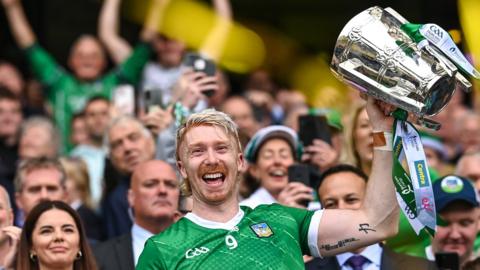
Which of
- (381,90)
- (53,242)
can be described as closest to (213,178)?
(381,90)

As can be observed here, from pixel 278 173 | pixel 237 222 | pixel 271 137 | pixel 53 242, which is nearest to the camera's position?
pixel 237 222

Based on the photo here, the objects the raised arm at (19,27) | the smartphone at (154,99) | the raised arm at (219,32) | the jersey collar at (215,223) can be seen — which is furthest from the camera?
the raised arm at (19,27)

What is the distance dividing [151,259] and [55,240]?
189 centimetres

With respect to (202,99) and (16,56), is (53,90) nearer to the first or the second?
(16,56)

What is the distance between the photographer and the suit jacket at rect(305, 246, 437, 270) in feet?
27.6

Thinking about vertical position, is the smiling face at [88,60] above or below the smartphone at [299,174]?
above

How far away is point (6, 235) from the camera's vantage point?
854 cm

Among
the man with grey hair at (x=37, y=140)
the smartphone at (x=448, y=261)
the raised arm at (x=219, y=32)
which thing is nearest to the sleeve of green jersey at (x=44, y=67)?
the man with grey hair at (x=37, y=140)

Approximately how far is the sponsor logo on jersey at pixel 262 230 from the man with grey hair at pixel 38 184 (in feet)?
11.2

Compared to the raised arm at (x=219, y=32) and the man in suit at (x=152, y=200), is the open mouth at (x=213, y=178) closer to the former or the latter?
the man in suit at (x=152, y=200)

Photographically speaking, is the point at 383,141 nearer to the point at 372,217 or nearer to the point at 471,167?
the point at 372,217

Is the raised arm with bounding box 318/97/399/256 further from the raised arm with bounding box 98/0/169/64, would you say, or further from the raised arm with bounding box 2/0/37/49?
the raised arm with bounding box 2/0/37/49

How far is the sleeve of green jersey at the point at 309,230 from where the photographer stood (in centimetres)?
666

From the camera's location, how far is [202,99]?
32.2 ft
